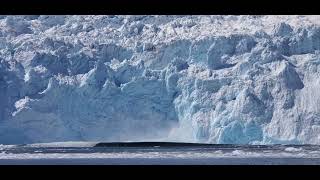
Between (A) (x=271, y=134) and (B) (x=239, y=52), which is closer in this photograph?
(A) (x=271, y=134)

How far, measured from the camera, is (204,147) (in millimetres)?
13906

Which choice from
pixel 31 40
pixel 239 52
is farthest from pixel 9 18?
pixel 239 52

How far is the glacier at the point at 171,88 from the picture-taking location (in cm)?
1382

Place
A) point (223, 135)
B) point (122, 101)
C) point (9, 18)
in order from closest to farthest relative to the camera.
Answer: point (223, 135)
point (122, 101)
point (9, 18)

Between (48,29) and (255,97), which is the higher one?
(48,29)

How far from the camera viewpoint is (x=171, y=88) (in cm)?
1409

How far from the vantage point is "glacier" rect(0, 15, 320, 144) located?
1382cm

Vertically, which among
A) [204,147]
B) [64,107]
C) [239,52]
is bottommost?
[204,147]

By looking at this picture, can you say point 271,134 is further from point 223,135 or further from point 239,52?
point 239,52

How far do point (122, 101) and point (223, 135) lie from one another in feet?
7.66

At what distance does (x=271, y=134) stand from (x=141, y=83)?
9.36 feet

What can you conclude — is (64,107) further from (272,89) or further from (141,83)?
(272,89)
